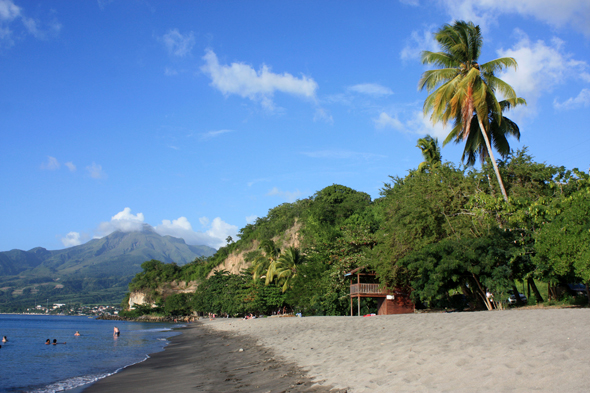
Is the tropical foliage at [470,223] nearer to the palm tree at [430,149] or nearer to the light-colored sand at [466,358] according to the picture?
the palm tree at [430,149]

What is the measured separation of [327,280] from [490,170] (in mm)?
14174

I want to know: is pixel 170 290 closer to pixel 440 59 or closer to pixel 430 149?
pixel 430 149

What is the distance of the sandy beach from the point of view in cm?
548

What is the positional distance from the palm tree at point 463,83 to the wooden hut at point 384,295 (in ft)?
35.3

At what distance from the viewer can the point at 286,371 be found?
9102 millimetres

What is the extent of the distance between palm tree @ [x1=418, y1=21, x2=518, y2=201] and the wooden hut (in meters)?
10.8

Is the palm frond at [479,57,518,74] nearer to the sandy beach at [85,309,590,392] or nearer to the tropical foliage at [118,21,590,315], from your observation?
the tropical foliage at [118,21,590,315]

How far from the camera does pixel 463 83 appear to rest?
68.3 ft

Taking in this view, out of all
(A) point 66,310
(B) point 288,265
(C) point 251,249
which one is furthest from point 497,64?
(A) point 66,310

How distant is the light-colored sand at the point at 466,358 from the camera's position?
5.34 m

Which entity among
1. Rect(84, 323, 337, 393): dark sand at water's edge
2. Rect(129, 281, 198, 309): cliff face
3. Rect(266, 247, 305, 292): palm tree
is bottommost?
Rect(129, 281, 198, 309): cliff face

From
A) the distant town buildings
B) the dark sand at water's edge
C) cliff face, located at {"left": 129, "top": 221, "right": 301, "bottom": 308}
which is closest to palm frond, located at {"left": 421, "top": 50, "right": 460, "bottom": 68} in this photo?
the dark sand at water's edge

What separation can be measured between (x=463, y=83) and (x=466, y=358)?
693 inches

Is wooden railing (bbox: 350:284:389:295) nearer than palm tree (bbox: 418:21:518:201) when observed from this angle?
No
